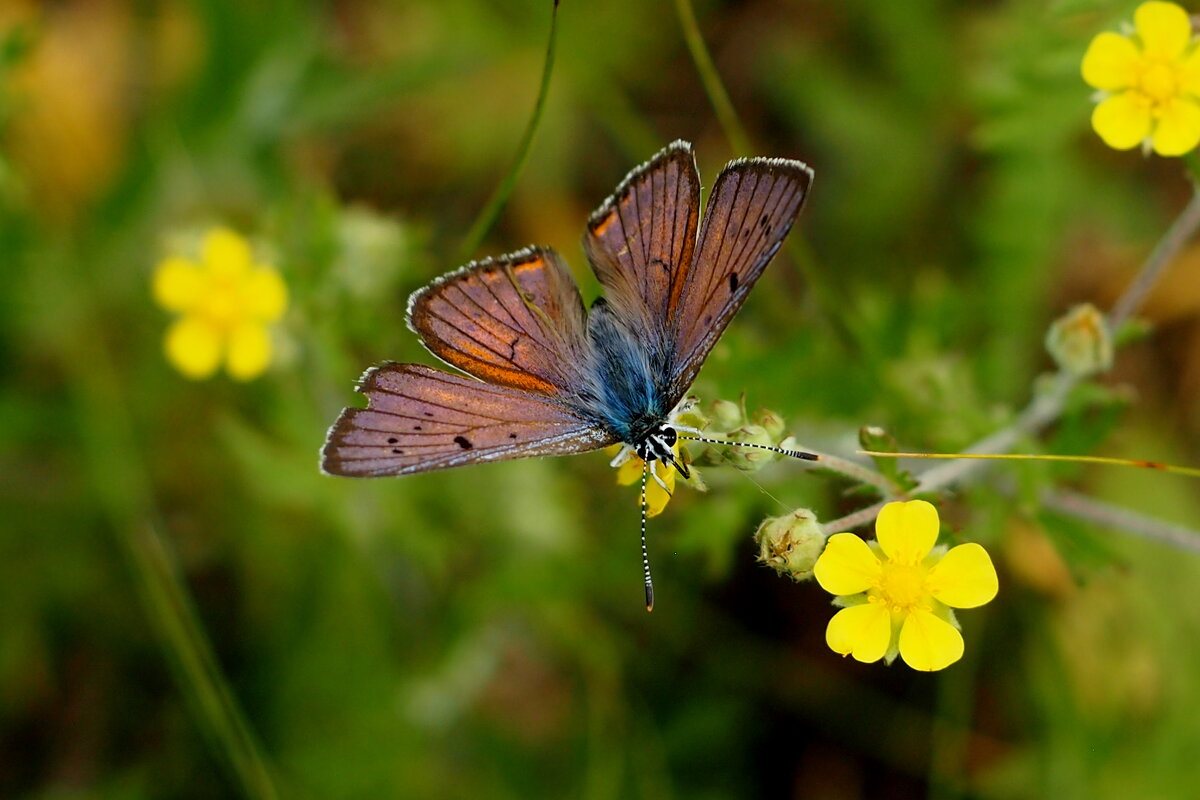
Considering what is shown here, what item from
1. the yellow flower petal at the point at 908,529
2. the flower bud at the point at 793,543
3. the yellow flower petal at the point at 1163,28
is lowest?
the flower bud at the point at 793,543

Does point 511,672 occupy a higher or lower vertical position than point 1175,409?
lower

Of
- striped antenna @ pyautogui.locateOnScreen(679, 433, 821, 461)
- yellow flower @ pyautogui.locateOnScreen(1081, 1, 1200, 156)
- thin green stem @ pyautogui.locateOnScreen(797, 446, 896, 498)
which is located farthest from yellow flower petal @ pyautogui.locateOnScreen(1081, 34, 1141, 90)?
striped antenna @ pyautogui.locateOnScreen(679, 433, 821, 461)

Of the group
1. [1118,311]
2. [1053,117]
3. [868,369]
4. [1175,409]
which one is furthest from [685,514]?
[1175,409]

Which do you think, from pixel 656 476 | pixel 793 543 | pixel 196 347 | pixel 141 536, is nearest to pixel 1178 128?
pixel 793 543

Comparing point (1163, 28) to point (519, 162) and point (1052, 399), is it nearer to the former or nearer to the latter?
point (1052, 399)

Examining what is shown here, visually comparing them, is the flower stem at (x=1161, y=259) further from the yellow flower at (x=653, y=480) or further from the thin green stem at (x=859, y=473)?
the yellow flower at (x=653, y=480)

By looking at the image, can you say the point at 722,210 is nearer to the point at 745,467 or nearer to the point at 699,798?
the point at 745,467

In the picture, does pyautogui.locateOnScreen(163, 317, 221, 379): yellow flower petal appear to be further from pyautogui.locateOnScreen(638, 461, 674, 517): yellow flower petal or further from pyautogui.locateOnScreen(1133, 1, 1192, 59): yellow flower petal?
pyautogui.locateOnScreen(1133, 1, 1192, 59): yellow flower petal

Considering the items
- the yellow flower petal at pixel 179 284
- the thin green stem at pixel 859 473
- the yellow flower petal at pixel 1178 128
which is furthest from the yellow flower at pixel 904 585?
the yellow flower petal at pixel 179 284
